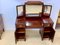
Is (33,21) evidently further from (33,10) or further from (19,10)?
(19,10)

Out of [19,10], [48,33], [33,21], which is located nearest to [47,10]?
[33,21]

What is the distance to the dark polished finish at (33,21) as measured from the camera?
7.95ft

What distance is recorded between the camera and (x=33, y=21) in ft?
8.34

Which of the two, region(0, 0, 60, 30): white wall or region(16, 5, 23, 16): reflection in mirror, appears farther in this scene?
region(0, 0, 60, 30): white wall

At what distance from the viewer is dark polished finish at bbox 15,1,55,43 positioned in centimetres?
242

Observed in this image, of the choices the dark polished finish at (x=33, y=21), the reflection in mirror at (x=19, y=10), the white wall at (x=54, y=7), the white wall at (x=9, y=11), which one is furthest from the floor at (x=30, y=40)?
the reflection in mirror at (x=19, y=10)

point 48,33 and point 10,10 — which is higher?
point 10,10

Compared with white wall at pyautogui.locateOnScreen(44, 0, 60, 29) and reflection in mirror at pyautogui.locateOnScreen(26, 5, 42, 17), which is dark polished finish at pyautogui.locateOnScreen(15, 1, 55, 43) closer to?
reflection in mirror at pyautogui.locateOnScreen(26, 5, 42, 17)

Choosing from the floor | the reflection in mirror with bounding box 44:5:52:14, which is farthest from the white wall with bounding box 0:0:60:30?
the floor

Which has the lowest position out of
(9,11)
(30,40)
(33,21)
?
(30,40)

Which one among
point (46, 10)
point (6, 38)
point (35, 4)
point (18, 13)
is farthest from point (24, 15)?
point (6, 38)

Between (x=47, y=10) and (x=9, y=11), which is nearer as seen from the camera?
(x=47, y=10)

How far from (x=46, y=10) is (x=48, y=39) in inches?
28.3

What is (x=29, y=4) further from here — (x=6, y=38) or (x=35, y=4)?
(x=6, y=38)
